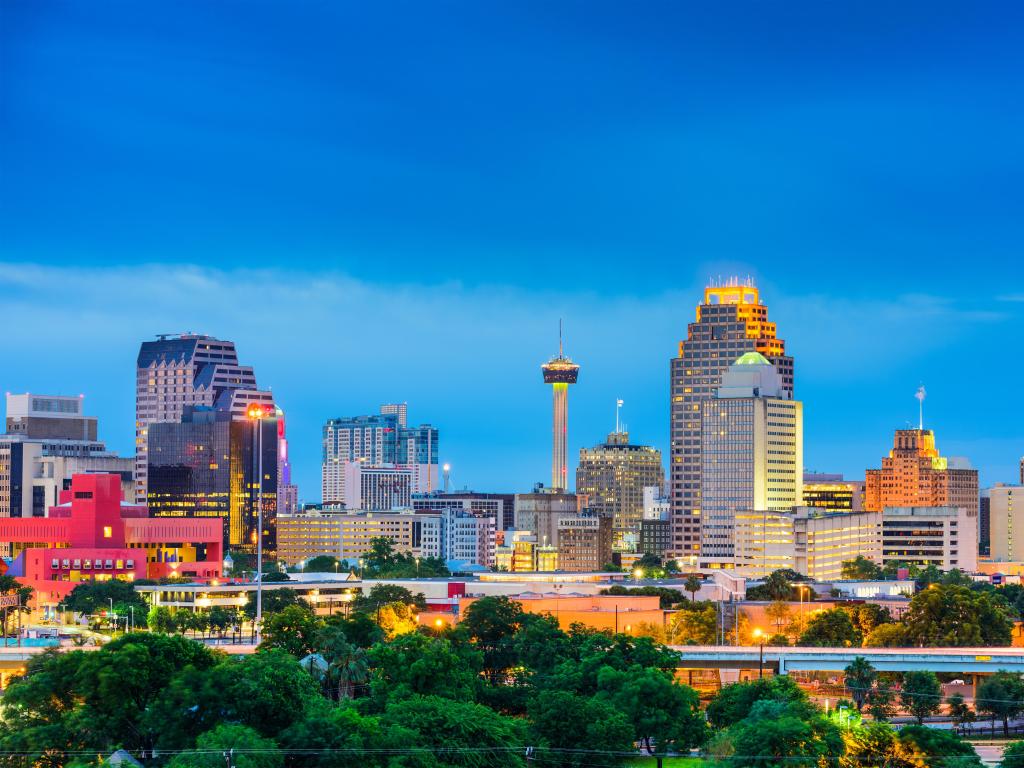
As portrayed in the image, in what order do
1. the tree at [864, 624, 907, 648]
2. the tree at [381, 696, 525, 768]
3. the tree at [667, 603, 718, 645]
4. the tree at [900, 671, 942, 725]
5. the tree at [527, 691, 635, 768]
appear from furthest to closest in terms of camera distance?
the tree at [667, 603, 718, 645] < the tree at [864, 624, 907, 648] < the tree at [900, 671, 942, 725] < the tree at [527, 691, 635, 768] < the tree at [381, 696, 525, 768]

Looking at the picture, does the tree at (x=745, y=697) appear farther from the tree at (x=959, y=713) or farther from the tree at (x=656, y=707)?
the tree at (x=959, y=713)

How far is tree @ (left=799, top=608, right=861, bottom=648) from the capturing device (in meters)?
155

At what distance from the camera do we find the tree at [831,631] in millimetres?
155250

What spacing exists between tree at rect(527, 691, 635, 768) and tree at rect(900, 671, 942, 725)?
28993 millimetres

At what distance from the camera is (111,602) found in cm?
18112

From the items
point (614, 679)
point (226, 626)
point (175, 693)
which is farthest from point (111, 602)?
point (175, 693)

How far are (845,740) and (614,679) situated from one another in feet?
69.1

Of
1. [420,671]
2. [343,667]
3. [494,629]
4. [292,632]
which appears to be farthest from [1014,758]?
[494,629]

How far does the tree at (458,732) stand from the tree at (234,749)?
845cm

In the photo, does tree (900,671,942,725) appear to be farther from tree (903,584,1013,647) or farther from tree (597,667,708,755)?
tree (903,584,1013,647)

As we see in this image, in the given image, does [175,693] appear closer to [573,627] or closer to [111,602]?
[573,627]

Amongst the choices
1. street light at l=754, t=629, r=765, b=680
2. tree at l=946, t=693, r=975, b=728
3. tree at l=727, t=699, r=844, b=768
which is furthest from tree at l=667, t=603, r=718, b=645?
tree at l=727, t=699, r=844, b=768

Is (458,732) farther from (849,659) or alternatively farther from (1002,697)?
(1002,697)

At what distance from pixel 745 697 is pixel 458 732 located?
22427 millimetres
